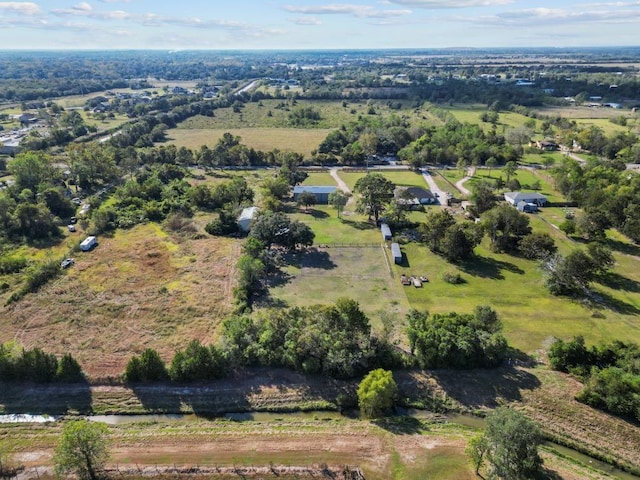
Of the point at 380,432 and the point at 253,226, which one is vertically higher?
the point at 253,226

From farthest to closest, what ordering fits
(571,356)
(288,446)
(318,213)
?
(318,213) < (571,356) < (288,446)

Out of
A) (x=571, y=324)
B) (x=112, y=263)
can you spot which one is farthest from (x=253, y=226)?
(x=571, y=324)

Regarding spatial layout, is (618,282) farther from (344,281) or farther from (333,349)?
(333,349)

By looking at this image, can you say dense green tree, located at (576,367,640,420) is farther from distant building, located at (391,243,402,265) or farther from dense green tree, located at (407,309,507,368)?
distant building, located at (391,243,402,265)

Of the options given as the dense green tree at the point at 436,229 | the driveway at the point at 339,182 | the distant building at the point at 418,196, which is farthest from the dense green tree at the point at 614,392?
the driveway at the point at 339,182

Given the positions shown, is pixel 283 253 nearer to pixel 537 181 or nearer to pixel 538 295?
pixel 538 295

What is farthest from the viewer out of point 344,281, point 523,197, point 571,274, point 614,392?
point 523,197

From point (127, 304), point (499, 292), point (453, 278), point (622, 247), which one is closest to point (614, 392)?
point (499, 292)

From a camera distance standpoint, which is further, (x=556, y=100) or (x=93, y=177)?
(x=556, y=100)

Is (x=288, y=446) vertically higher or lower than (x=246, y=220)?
lower
